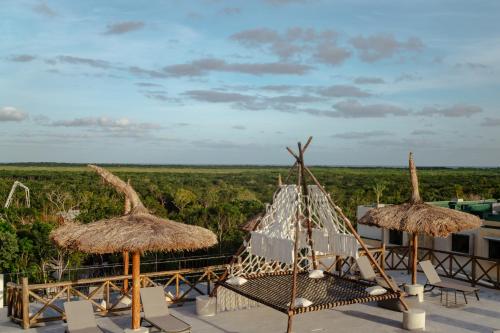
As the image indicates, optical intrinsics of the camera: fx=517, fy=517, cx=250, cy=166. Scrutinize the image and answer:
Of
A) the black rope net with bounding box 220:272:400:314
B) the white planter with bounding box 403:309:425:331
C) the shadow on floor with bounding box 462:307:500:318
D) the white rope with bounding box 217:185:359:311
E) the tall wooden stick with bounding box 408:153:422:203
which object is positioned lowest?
the shadow on floor with bounding box 462:307:500:318

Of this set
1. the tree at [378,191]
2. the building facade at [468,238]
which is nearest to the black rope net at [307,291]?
the building facade at [468,238]

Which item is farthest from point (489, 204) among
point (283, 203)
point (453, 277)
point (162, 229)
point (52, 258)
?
point (52, 258)

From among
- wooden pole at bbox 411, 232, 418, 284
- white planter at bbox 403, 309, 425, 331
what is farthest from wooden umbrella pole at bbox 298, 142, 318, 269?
white planter at bbox 403, 309, 425, 331

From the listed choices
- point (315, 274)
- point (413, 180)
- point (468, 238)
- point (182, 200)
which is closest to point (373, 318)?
point (315, 274)

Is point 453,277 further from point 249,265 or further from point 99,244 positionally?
point 99,244

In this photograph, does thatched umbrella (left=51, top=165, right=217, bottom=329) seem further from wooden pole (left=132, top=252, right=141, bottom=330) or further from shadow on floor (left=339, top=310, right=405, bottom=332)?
shadow on floor (left=339, top=310, right=405, bottom=332)

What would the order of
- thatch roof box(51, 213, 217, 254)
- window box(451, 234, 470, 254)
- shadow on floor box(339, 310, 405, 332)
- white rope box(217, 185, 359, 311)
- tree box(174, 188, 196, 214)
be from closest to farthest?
thatch roof box(51, 213, 217, 254) → shadow on floor box(339, 310, 405, 332) → white rope box(217, 185, 359, 311) → window box(451, 234, 470, 254) → tree box(174, 188, 196, 214)

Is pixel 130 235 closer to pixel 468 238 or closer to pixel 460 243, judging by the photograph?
pixel 468 238
